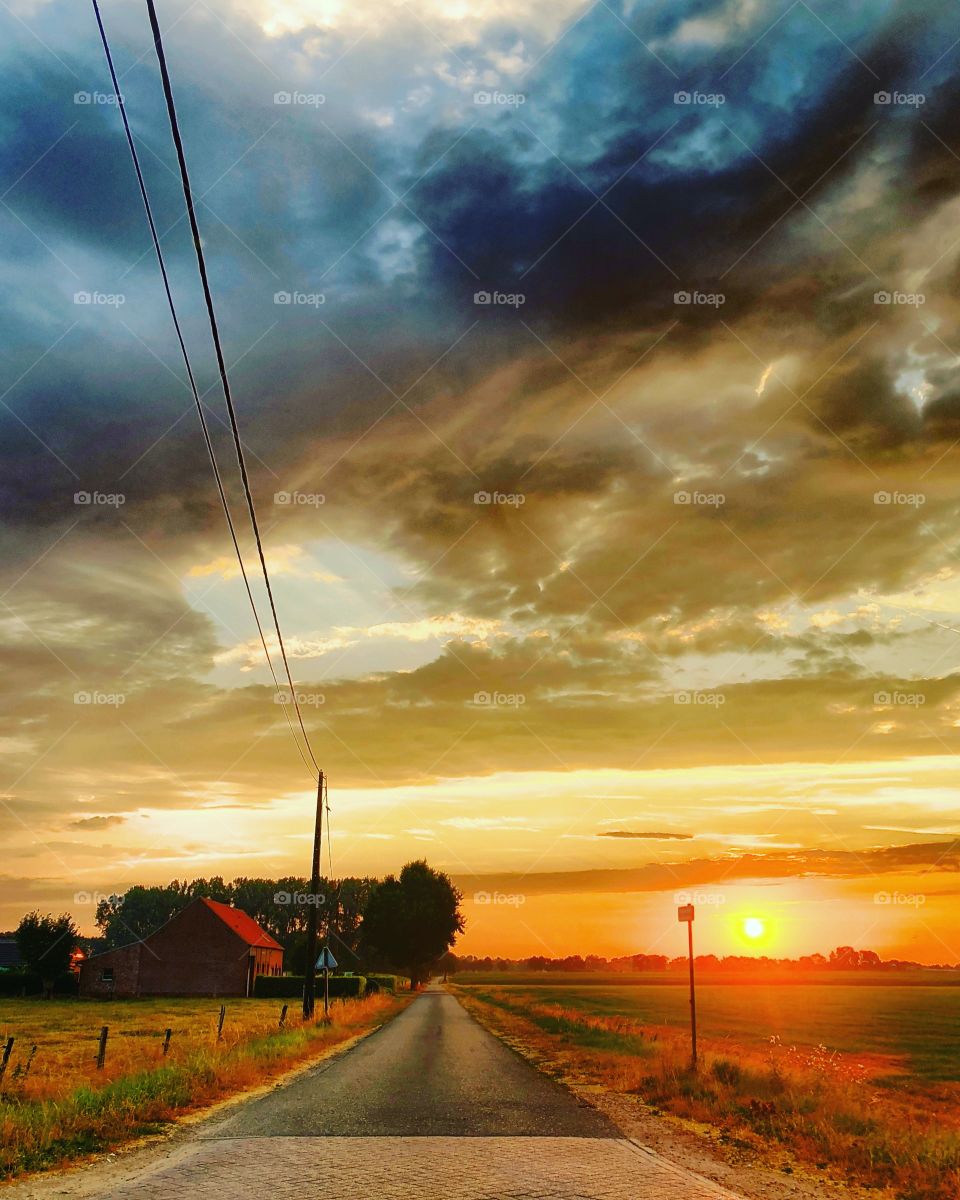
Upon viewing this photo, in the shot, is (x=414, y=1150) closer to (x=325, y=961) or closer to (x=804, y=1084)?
(x=804, y=1084)

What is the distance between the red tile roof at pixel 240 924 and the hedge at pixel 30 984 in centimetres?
1190

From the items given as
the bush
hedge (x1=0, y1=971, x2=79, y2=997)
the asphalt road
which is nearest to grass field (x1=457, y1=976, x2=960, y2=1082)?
the bush

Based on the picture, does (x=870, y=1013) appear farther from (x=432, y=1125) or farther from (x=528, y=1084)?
(x=432, y=1125)

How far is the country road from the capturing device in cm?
761

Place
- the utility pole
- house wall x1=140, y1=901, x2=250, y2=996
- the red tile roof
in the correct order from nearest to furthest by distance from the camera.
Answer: the utility pole
house wall x1=140, y1=901, x2=250, y2=996
the red tile roof

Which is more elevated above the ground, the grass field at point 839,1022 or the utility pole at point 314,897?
the utility pole at point 314,897

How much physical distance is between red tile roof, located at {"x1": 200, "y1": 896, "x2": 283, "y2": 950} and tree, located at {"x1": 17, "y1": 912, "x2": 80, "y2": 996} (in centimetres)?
1368

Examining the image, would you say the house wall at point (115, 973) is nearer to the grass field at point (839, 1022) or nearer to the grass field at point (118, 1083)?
the grass field at point (839, 1022)

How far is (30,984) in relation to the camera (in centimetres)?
6794

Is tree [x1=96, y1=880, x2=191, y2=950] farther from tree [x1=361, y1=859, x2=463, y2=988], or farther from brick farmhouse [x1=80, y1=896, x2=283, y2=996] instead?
brick farmhouse [x1=80, y1=896, x2=283, y2=996]

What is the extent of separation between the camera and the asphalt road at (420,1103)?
1062 cm

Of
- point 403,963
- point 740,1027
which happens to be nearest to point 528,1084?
point 740,1027

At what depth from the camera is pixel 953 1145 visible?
31.9ft

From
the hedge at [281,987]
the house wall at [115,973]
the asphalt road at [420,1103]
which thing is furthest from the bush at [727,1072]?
the house wall at [115,973]
